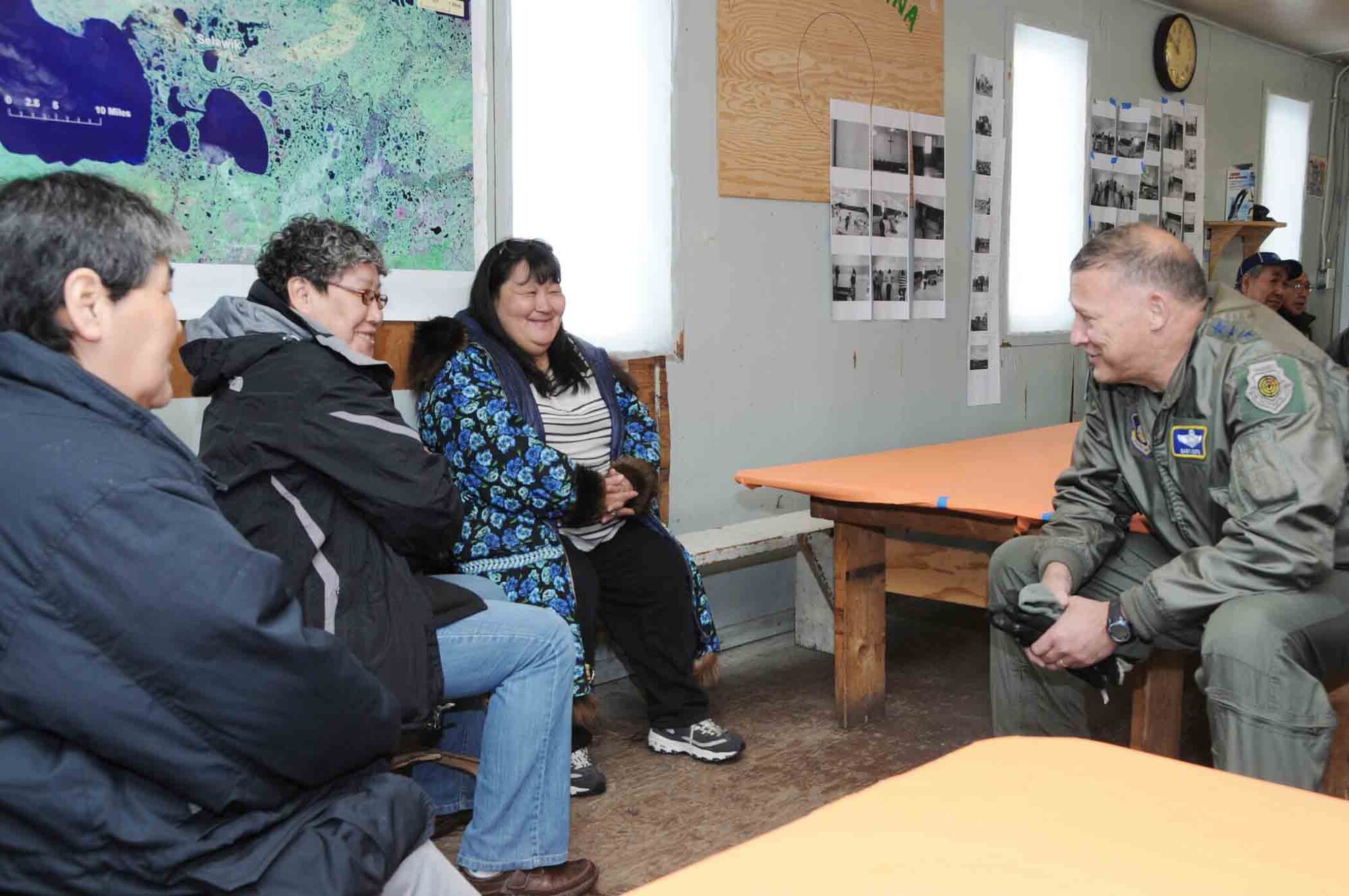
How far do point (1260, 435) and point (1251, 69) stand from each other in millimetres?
5635

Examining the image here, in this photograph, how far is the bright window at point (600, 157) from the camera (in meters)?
3.30

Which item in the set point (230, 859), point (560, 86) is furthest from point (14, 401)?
point (560, 86)

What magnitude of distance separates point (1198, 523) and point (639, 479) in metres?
1.33

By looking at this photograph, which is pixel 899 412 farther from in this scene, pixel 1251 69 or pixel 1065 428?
pixel 1251 69

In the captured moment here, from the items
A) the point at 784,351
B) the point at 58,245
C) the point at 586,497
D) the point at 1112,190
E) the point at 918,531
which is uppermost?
the point at 1112,190

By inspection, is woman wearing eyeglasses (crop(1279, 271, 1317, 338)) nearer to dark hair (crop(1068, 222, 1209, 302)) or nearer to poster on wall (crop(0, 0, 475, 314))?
dark hair (crop(1068, 222, 1209, 302))

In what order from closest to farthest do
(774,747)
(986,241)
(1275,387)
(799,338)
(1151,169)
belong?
(1275,387)
(774,747)
(799,338)
(986,241)
(1151,169)

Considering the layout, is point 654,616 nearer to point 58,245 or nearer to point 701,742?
point 701,742

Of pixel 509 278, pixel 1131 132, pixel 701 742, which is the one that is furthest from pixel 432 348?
pixel 1131 132

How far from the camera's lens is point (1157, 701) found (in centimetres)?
252

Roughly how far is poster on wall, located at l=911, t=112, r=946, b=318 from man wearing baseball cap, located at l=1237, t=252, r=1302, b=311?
235 cm

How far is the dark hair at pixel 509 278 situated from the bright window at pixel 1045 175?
2809mm

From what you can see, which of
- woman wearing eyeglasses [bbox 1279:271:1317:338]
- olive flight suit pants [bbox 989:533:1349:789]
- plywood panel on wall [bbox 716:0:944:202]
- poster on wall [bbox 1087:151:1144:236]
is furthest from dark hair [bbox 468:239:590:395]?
woman wearing eyeglasses [bbox 1279:271:1317:338]

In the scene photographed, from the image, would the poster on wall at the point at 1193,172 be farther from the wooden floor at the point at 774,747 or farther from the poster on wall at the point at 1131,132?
the wooden floor at the point at 774,747
